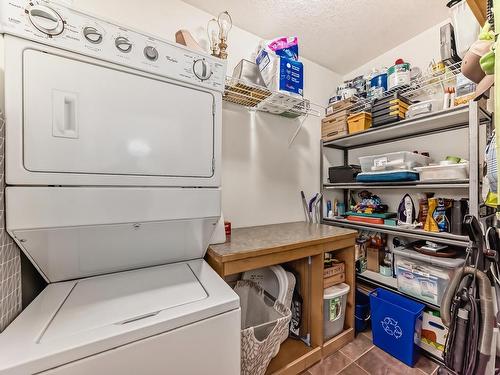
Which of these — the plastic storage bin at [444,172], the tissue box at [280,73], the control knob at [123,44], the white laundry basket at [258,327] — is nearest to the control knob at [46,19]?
the control knob at [123,44]

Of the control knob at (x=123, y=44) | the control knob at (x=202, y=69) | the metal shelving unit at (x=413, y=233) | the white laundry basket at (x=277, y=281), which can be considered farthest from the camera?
the white laundry basket at (x=277, y=281)

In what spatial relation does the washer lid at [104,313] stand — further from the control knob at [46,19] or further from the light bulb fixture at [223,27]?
the light bulb fixture at [223,27]

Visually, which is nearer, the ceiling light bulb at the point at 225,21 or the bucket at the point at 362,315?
the ceiling light bulb at the point at 225,21

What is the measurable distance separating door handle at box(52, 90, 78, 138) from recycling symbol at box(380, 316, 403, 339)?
6.48ft

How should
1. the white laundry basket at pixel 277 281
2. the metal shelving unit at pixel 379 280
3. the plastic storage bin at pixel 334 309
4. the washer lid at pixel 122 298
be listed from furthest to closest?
the metal shelving unit at pixel 379 280 → the plastic storage bin at pixel 334 309 → the white laundry basket at pixel 277 281 → the washer lid at pixel 122 298

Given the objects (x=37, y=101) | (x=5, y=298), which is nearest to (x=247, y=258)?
(x=5, y=298)

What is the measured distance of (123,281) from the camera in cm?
90

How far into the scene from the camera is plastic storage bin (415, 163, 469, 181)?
1.24m

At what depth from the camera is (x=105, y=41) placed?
0.74m

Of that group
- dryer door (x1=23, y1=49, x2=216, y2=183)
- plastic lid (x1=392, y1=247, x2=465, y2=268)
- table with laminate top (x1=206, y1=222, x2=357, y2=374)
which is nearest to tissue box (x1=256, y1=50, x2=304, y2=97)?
dryer door (x1=23, y1=49, x2=216, y2=183)

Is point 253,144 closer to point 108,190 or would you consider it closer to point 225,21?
point 225,21

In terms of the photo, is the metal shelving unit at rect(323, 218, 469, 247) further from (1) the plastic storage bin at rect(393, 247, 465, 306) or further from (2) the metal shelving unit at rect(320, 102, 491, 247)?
(1) the plastic storage bin at rect(393, 247, 465, 306)

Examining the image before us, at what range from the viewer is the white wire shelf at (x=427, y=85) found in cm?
140

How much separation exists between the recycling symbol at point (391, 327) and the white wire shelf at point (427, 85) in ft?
5.33
